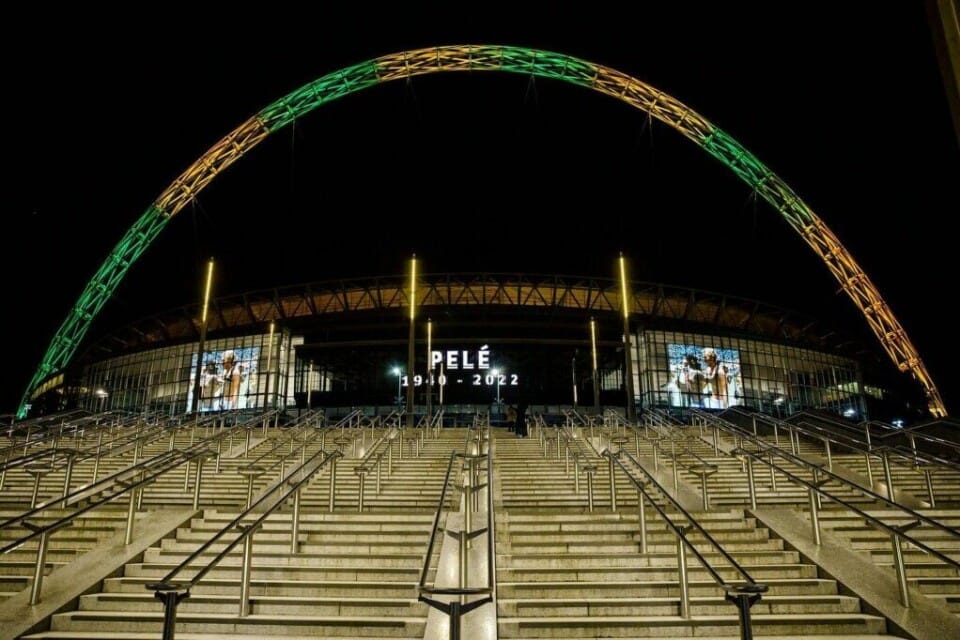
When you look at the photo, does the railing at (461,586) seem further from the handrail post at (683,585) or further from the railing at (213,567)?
the handrail post at (683,585)

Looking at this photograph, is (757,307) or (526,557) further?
(757,307)

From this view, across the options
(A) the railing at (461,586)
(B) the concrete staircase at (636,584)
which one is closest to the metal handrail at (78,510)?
(A) the railing at (461,586)

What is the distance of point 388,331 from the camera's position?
149 feet

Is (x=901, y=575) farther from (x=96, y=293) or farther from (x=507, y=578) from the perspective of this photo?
(x=96, y=293)

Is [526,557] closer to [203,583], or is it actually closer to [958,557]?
[203,583]

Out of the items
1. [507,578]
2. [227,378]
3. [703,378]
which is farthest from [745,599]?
[227,378]

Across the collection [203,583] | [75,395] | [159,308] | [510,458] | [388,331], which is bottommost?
[203,583]

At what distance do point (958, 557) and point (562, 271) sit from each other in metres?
41.3

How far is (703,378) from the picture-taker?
4616 centimetres

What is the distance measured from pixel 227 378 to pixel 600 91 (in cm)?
3484

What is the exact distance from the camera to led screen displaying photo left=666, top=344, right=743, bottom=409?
4569cm

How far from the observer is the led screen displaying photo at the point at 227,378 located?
46.2m

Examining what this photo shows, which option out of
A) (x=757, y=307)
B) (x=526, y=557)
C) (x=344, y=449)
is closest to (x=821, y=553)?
(x=526, y=557)

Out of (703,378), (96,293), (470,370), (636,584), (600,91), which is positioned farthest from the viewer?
(703,378)
